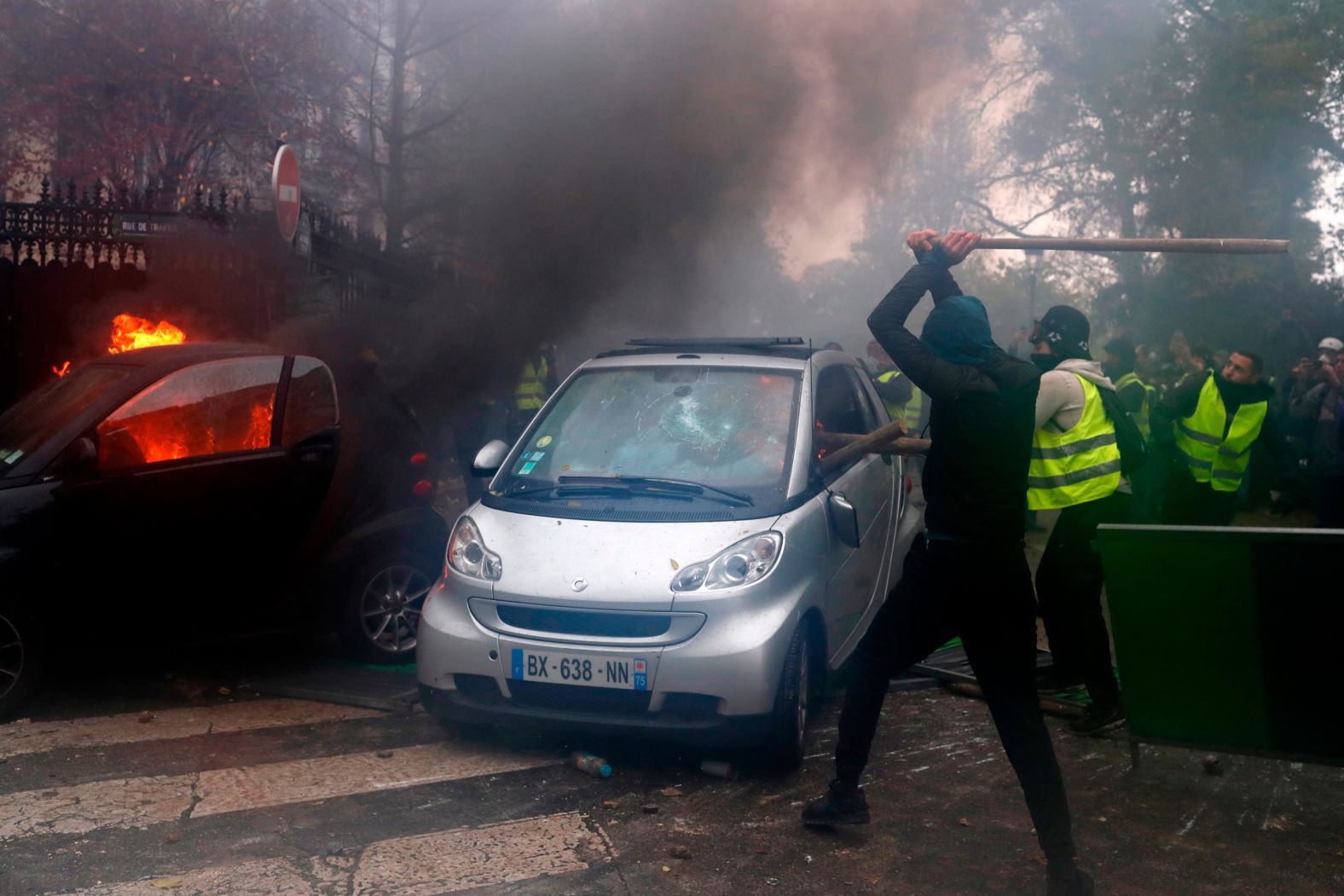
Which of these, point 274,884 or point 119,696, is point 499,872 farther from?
point 119,696

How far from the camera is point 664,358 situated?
5922 millimetres

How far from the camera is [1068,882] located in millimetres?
3559

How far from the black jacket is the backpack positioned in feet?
5.91

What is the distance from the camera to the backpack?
5516mm

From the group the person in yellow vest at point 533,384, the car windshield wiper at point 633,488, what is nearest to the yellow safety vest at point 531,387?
the person in yellow vest at point 533,384

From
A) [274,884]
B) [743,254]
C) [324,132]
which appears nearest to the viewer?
[274,884]

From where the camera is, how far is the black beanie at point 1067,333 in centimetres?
562

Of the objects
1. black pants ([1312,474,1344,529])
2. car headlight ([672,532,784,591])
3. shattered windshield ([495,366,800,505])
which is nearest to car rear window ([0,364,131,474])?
shattered windshield ([495,366,800,505])

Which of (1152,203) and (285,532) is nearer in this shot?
(285,532)

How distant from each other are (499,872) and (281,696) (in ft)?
7.63

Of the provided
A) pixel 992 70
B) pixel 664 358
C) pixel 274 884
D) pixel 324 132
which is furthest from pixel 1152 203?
pixel 274 884

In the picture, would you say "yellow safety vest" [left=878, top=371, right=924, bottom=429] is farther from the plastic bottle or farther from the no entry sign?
the plastic bottle

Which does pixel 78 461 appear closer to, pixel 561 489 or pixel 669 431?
pixel 561 489

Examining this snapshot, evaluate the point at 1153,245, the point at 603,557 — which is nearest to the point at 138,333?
the point at 603,557
